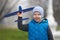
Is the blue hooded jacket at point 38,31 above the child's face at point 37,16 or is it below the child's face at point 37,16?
below

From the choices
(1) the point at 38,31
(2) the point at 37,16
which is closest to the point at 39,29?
(1) the point at 38,31

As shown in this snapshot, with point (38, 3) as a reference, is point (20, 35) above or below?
A: below

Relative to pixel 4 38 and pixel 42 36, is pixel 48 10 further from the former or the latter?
pixel 42 36

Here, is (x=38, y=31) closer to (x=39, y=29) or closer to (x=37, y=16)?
(x=39, y=29)

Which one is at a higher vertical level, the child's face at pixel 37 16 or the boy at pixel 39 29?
the child's face at pixel 37 16

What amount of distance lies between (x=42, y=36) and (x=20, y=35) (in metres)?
10.0

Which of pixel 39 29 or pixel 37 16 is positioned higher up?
Result: pixel 37 16

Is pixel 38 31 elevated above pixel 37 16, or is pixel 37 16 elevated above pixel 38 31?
pixel 37 16

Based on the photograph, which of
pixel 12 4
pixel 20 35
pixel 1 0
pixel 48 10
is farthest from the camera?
pixel 48 10

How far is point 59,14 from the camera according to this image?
3334 cm

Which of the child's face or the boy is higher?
the child's face

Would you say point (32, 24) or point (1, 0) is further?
point (1, 0)

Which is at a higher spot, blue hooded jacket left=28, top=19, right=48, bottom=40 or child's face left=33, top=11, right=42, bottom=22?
child's face left=33, top=11, right=42, bottom=22

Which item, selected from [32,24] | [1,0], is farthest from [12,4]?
[32,24]
